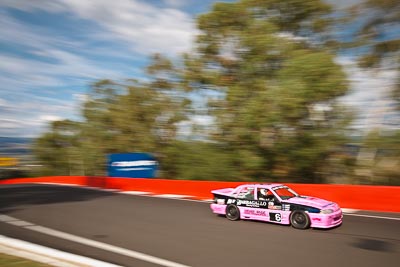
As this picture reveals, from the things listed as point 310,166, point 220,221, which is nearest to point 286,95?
point 310,166

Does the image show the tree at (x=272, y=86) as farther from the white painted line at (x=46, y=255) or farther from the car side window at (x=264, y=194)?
the white painted line at (x=46, y=255)

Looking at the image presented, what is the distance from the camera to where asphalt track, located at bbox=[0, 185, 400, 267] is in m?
6.86

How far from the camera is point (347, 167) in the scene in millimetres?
19484

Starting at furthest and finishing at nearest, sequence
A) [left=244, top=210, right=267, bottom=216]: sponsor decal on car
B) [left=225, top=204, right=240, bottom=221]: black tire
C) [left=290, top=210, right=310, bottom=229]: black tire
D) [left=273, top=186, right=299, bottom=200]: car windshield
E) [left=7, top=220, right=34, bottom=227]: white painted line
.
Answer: [left=225, top=204, right=240, bottom=221]: black tire → [left=7, top=220, right=34, bottom=227]: white painted line → [left=244, top=210, right=267, bottom=216]: sponsor decal on car → [left=273, top=186, right=299, bottom=200]: car windshield → [left=290, top=210, right=310, bottom=229]: black tire

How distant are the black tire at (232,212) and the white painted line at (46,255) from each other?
5.17 metres

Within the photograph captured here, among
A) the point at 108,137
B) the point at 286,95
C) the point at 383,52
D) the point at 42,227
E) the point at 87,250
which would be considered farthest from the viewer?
the point at 108,137

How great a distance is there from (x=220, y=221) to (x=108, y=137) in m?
24.8

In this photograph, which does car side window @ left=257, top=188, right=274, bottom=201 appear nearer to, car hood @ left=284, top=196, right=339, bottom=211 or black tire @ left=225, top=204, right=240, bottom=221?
car hood @ left=284, top=196, right=339, bottom=211

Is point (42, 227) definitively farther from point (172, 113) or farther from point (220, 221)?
point (172, 113)

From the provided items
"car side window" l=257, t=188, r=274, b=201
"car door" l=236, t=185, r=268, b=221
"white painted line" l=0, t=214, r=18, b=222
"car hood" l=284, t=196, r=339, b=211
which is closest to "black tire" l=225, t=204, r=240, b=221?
"car door" l=236, t=185, r=268, b=221

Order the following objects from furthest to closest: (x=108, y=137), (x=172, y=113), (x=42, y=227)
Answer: (x=108, y=137)
(x=172, y=113)
(x=42, y=227)

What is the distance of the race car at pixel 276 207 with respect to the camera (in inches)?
360

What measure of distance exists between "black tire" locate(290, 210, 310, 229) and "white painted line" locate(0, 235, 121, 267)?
16.6 feet

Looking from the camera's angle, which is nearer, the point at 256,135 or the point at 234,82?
the point at 256,135
